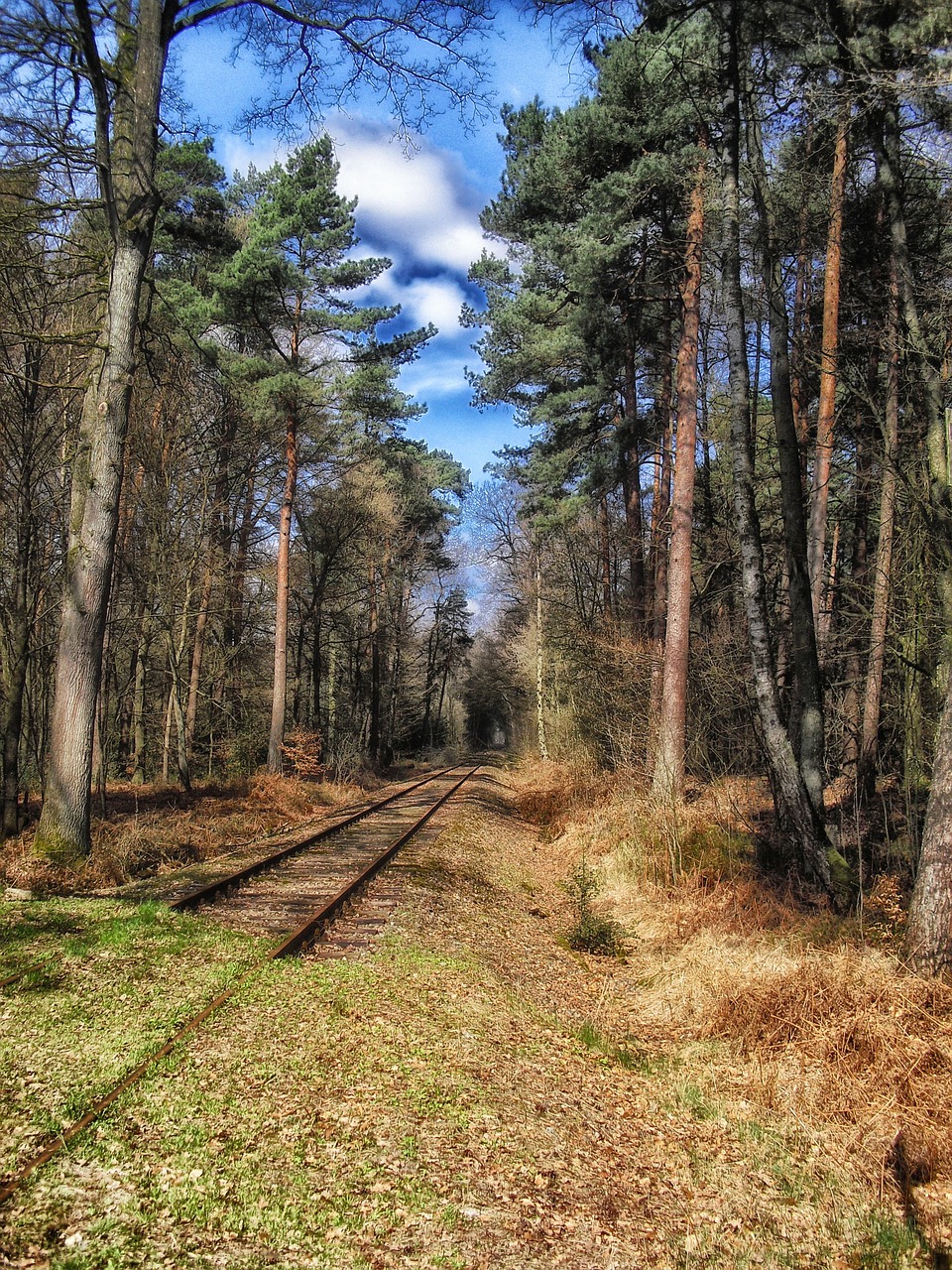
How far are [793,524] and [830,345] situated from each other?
203 inches

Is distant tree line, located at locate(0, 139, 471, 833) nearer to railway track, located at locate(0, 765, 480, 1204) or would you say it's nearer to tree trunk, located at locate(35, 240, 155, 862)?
tree trunk, located at locate(35, 240, 155, 862)

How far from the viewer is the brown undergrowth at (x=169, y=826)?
7.67 m

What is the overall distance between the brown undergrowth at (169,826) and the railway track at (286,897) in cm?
120

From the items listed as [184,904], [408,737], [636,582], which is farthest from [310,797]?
[408,737]

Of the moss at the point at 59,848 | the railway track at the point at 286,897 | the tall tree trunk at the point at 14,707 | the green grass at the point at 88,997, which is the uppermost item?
the tall tree trunk at the point at 14,707

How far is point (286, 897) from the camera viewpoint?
7984 millimetres

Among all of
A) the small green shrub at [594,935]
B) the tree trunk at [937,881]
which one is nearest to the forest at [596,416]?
the tree trunk at [937,881]

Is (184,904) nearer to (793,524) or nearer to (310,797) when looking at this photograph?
(793,524)

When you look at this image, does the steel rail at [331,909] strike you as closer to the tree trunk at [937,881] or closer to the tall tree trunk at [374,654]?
the tree trunk at [937,881]

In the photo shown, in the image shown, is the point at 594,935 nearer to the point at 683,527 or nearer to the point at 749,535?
the point at 749,535

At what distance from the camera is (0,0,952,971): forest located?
7691 millimetres

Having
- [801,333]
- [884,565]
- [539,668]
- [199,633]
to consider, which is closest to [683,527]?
[884,565]

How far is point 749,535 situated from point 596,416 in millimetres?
9206

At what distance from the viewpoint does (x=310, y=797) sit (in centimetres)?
1706
